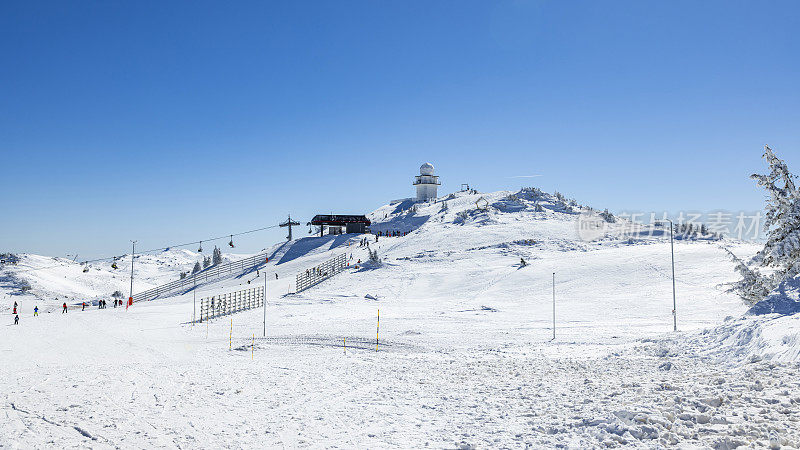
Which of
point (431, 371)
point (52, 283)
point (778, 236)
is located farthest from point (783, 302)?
point (52, 283)

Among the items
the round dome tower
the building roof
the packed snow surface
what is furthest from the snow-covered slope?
the round dome tower

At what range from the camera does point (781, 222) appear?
18.2 meters

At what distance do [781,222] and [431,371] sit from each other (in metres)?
14.7

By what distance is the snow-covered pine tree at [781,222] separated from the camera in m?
17.6

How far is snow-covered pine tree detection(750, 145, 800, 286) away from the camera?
17.6m

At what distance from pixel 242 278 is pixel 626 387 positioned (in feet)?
155

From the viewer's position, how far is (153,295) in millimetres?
52812

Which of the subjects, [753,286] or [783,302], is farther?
[753,286]

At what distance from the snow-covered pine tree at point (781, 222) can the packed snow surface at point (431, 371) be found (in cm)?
380

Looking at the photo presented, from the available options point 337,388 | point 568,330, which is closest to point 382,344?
point 337,388

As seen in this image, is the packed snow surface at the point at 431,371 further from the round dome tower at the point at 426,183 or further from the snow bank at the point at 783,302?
the round dome tower at the point at 426,183

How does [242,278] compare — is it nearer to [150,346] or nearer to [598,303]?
[150,346]

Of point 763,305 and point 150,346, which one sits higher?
point 763,305

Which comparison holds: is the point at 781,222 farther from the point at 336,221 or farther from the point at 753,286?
the point at 336,221
